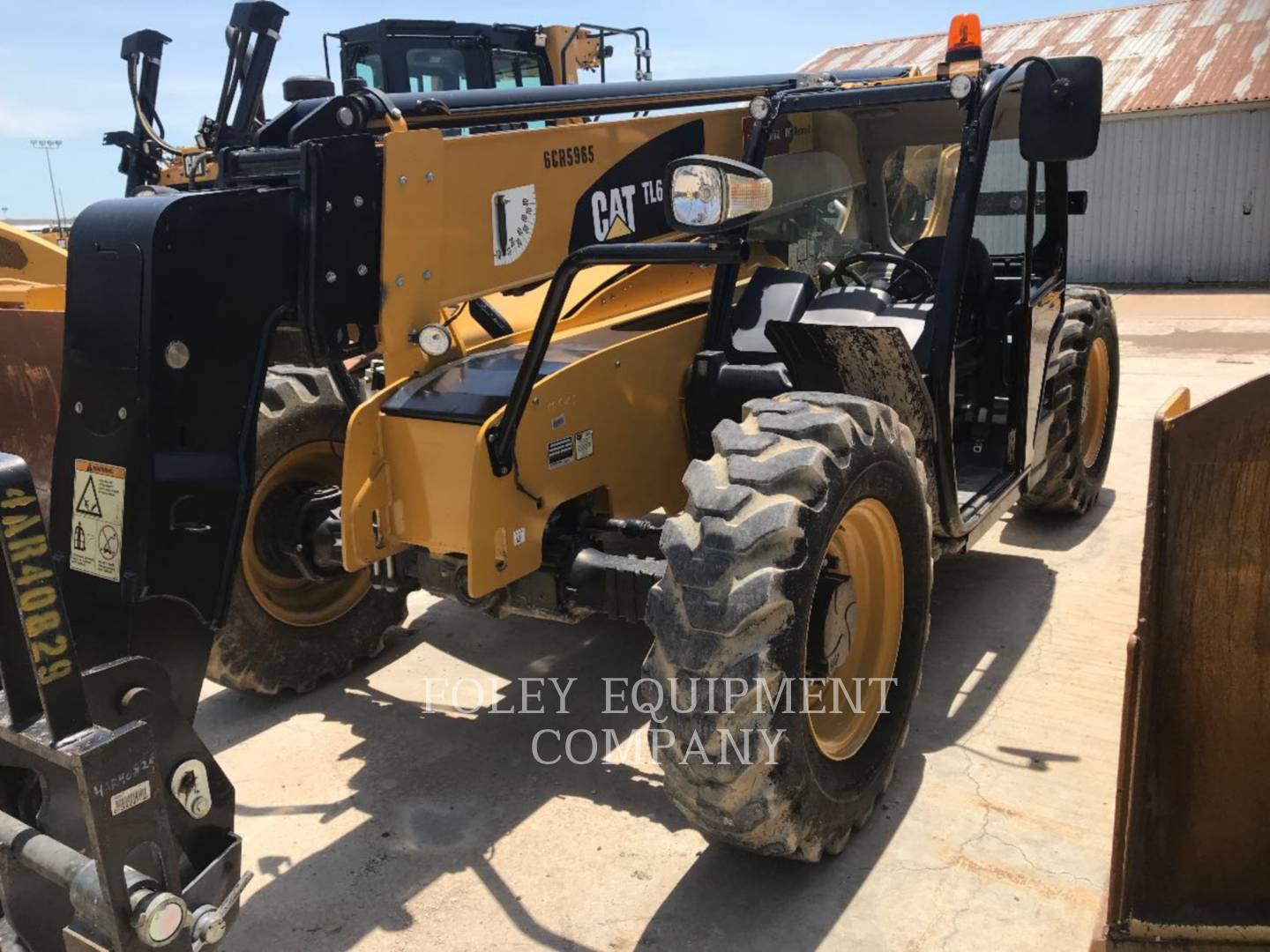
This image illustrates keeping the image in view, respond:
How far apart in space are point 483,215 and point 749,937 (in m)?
2.28

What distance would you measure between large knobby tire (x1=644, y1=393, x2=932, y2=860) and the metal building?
18.1 metres

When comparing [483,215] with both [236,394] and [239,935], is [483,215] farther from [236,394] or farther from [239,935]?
[239,935]

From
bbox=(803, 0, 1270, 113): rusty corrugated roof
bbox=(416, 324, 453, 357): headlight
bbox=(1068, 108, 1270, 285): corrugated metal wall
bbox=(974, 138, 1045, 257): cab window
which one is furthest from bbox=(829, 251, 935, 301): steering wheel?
bbox=(1068, 108, 1270, 285): corrugated metal wall

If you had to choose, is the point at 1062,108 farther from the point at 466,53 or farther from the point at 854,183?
the point at 466,53

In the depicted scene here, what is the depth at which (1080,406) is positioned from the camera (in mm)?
5781

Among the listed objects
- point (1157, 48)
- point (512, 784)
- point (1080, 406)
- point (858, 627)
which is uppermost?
point (1157, 48)

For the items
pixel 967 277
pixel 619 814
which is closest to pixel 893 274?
pixel 967 277

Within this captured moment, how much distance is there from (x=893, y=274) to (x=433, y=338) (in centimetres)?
218

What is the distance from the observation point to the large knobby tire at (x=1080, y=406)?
18.2ft

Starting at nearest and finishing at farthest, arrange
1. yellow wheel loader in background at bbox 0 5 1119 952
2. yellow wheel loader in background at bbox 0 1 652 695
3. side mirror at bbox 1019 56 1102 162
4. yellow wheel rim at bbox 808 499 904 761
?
yellow wheel loader in background at bbox 0 5 1119 952 < yellow wheel rim at bbox 808 499 904 761 < side mirror at bbox 1019 56 1102 162 < yellow wheel loader in background at bbox 0 1 652 695

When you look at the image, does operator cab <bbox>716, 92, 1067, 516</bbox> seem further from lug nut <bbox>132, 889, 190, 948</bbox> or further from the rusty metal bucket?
lug nut <bbox>132, 889, 190, 948</bbox>

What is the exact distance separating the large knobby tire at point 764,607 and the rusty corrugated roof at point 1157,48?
16.1 meters

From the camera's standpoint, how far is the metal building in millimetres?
17922

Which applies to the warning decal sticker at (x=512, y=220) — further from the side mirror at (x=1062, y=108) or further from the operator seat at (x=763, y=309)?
the side mirror at (x=1062, y=108)
